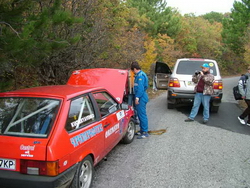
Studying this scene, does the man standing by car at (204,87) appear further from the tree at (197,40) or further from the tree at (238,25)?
the tree at (197,40)

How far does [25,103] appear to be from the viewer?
2.90 meters

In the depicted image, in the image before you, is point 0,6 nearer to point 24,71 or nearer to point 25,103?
point 25,103

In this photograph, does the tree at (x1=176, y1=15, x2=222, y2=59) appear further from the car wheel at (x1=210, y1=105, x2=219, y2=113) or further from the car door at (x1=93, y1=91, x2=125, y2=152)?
the car door at (x1=93, y1=91, x2=125, y2=152)

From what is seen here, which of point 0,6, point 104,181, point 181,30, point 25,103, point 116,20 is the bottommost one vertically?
point 104,181

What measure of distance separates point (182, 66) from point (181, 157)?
14.1 feet

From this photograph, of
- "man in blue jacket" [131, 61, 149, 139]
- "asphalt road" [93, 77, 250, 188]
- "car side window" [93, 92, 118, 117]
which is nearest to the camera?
"asphalt road" [93, 77, 250, 188]

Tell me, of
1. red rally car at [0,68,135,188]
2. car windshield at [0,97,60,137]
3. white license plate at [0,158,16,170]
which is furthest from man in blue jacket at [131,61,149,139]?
white license plate at [0,158,16,170]

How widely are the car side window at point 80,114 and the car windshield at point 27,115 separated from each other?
22cm

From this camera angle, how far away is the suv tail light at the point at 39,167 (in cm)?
231

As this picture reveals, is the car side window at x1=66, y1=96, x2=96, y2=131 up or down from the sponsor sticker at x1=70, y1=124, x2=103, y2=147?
up

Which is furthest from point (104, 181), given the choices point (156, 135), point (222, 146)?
point (222, 146)

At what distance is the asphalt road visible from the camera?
3.41m

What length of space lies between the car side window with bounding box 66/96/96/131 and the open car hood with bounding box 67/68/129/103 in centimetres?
216

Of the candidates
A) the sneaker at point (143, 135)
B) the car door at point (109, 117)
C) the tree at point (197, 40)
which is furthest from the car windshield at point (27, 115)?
the tree at point (197, 40)
